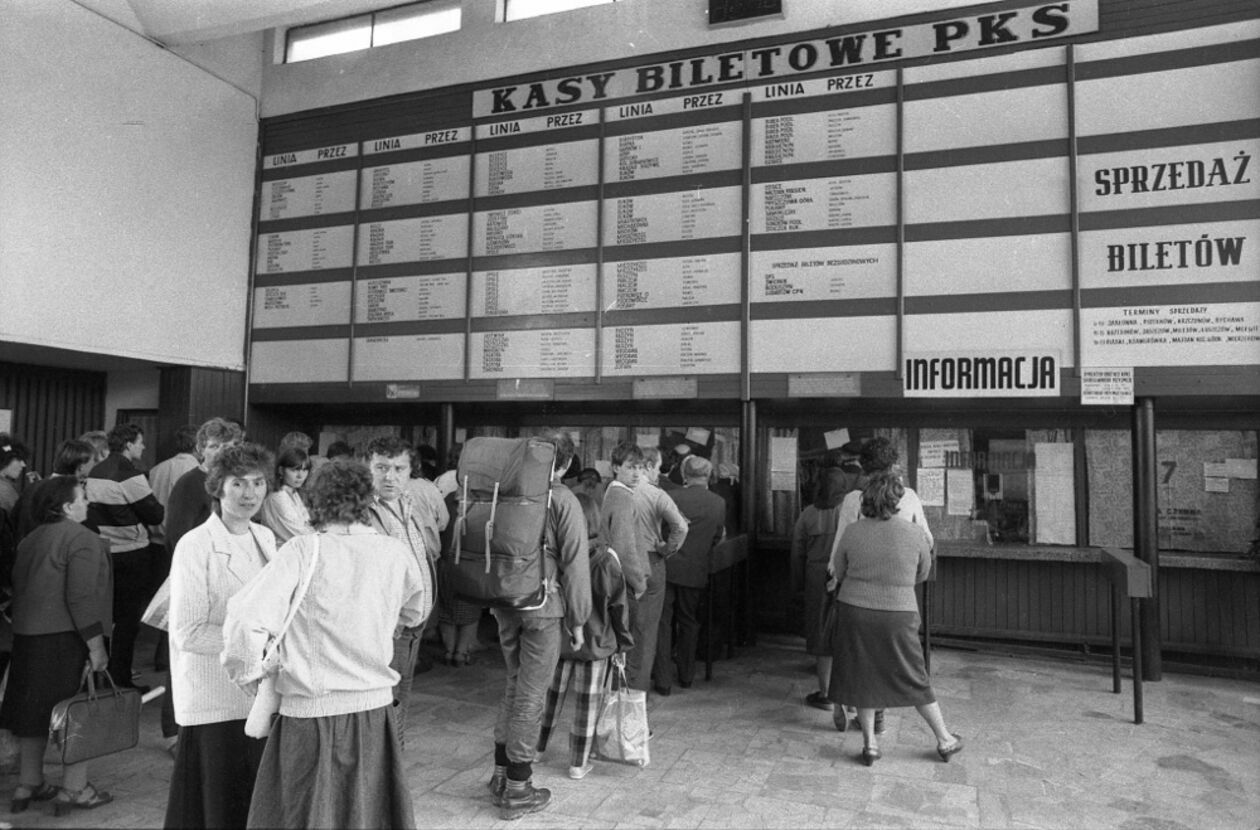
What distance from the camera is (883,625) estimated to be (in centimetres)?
378

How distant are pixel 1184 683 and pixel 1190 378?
80.8 inches

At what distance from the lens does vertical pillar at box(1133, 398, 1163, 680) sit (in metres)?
5.08

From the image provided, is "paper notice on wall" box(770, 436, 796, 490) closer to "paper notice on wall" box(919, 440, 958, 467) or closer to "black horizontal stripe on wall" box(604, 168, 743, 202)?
"paper notice on wall" box(919, 440, 958, 467)

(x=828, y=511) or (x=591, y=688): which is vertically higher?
(x=828, y=511)

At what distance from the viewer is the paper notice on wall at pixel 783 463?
643cm

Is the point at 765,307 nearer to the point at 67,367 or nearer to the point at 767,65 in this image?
the point at 767,65

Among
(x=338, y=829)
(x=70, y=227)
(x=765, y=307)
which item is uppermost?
(x=70, y=227)

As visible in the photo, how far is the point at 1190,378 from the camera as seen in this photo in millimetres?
4891

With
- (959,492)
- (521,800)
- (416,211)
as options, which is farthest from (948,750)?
Answer: (416,211)

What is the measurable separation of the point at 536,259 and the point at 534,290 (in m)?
0.26

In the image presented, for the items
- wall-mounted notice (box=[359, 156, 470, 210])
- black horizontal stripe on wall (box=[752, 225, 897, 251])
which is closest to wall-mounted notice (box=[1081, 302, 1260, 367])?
black horizontal stripe on wall (box=[752, 225, 897, 251])

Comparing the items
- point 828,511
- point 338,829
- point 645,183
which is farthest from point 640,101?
point 338,829

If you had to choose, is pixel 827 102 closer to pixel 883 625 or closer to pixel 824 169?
pixel 824 169

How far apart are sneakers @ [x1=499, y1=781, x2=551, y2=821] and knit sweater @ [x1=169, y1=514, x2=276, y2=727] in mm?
1230
